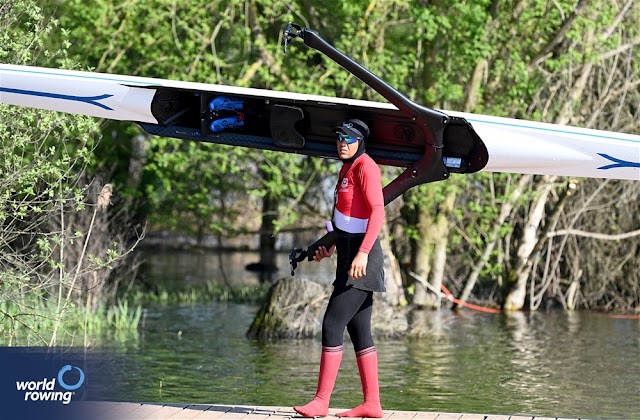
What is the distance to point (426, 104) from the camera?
21.1 metres

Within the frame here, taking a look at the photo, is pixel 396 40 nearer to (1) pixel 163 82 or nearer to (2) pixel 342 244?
(1) pixel 163 82

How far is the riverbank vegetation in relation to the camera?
20250 millimetres

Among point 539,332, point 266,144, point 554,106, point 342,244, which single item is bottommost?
point 539,332

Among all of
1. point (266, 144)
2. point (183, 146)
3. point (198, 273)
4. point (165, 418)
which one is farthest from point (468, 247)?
point (165, 418)

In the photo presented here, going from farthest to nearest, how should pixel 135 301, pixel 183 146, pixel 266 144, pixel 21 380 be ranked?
pixel 135 301
pixel 183 146
pixel 266 144
pixel 21 380

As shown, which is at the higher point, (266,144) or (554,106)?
(554,106)

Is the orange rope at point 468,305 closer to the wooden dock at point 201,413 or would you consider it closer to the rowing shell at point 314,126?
the rowing shell at point 314,126

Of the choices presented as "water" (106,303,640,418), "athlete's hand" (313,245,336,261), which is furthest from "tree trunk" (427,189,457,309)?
"athlete's hand" (313,245,336,261)

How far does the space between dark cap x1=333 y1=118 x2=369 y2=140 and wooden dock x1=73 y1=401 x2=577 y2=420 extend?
197 centimetres

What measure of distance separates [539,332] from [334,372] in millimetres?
10762

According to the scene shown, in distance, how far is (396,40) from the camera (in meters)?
22.5

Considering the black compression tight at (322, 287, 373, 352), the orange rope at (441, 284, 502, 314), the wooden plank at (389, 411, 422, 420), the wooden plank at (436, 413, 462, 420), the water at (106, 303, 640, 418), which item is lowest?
the water at (106, 303, 640, 418)

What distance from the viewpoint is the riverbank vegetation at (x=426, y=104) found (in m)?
20.2
